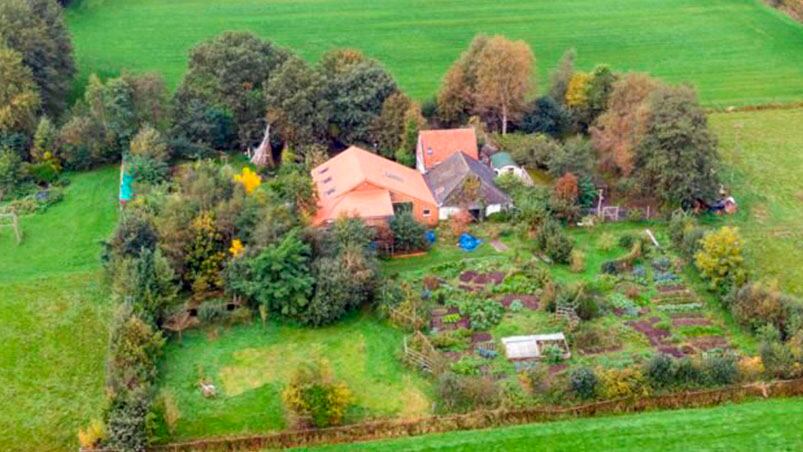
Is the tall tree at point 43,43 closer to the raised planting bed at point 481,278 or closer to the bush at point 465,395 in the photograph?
the raised planting bed at point 481,278

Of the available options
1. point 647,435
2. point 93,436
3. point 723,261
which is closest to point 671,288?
point 723,261

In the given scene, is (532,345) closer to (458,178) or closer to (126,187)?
(458,178)

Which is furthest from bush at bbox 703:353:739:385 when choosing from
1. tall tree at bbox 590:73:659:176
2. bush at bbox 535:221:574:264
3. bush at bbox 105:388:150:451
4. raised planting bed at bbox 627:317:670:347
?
bush at bbox 105:388:150:451

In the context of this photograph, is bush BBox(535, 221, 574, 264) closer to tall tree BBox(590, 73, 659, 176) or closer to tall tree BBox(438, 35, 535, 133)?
tall tree BBox(590, 73, 659, 176)

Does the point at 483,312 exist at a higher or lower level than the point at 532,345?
higher

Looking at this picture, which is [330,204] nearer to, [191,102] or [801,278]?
[191,102]

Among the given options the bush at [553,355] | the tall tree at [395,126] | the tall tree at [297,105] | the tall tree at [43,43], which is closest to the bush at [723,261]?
the bush at [553,355]
